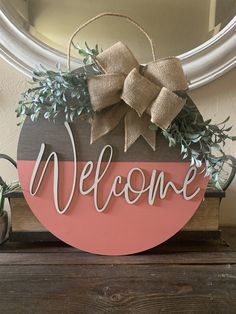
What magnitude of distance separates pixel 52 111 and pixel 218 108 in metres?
0.35

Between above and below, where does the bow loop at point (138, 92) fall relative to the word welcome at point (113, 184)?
above

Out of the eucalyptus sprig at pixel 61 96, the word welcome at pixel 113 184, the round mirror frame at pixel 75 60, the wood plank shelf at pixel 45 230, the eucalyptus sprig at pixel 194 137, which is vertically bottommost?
the wood plank shelf at pixel 45 230

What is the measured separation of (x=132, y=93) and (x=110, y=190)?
6.2 inches

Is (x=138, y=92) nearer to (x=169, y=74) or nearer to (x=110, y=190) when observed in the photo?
(x=169, y=74)

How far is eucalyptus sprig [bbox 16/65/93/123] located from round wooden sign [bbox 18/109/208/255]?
3 centimetres

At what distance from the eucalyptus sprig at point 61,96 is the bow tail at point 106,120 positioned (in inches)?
0.7

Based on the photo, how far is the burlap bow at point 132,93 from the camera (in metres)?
0.52

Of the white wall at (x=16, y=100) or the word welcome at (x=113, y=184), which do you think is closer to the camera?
the word welcome at (x=113, y=184)

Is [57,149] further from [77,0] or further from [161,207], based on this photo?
[77,0]

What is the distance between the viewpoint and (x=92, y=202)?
0.56m

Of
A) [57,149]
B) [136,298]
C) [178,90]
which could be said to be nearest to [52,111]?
[57,149]

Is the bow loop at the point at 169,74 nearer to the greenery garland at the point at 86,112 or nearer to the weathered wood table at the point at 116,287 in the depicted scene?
the greenery garland at the point at 86,112

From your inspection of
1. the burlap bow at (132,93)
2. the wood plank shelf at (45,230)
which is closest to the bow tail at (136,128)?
the burlap bow at (132,93)

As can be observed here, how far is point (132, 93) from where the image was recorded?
0.52 metres
